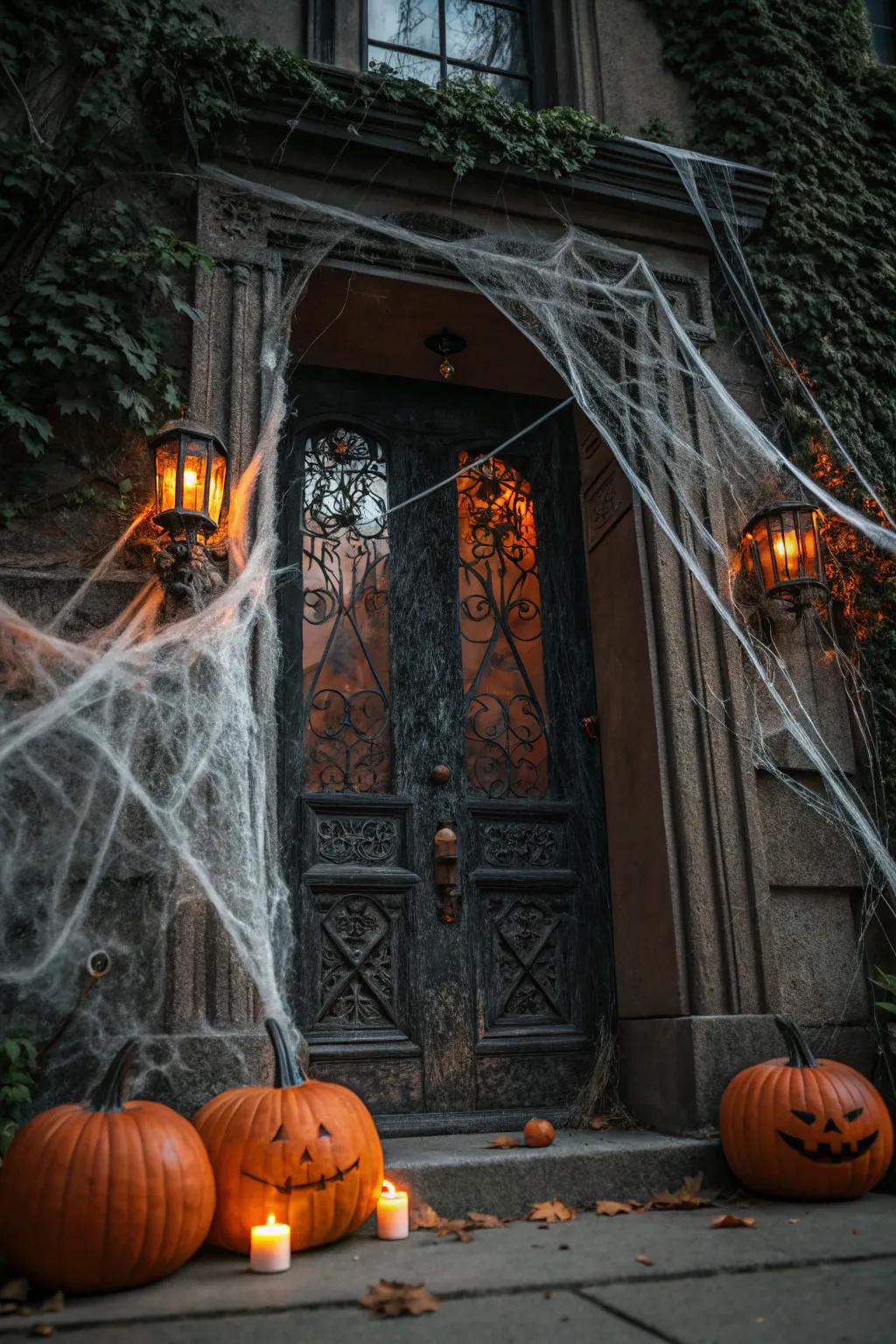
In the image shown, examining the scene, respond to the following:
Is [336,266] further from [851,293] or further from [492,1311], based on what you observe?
[492,1311]

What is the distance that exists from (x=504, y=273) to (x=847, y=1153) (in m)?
3.64

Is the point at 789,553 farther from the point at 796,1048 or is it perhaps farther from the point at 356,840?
the point at 356,840

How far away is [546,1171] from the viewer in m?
3.31

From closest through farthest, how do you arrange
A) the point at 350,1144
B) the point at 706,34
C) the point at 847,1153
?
the point at 350,1144 < the point at 847,1153 < the point at 706,34

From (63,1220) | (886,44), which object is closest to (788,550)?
(63,1220)

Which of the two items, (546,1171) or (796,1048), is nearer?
(546,1171)

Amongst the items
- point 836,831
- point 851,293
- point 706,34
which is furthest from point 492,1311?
point 706,34

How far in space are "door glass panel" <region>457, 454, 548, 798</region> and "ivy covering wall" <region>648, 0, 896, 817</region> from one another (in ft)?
4.55

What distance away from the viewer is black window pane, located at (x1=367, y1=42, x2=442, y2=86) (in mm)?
5168

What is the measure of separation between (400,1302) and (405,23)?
5601 millimetres

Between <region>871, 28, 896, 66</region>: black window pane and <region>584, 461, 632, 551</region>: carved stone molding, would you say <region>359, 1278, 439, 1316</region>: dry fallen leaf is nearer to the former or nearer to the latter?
<region>584, 461, 632, 551</region>: carved stone molding

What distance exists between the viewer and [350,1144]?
2.79 meters

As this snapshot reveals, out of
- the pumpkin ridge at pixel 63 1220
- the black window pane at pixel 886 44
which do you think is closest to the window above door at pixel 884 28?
the black window pane at pixel 886 44

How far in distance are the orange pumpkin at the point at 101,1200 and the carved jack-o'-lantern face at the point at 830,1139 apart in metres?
1.83
